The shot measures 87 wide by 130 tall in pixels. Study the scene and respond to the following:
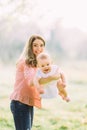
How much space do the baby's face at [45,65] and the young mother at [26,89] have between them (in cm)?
14

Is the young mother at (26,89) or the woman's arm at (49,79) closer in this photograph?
the woman's arm at (49,79)

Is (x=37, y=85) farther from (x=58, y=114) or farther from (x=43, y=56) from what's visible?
(x=58, y=114)

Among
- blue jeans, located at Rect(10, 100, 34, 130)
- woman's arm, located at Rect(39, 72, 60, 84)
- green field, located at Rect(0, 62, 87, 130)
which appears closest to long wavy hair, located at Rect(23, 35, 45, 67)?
woman's arm, located at Rect(39, 72, 60, 84)

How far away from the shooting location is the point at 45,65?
380cm

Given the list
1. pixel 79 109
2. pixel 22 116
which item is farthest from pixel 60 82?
pixel 79 109

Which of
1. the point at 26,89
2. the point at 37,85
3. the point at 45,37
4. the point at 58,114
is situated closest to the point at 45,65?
the point at 37,85

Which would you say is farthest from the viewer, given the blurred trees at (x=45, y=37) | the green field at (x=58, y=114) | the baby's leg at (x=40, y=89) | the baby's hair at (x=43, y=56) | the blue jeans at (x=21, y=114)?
the blurred trees at (x=45, y=37)

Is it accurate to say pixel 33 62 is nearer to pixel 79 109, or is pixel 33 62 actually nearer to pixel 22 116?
pixel 22 116

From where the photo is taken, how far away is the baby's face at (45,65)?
12.3 feet

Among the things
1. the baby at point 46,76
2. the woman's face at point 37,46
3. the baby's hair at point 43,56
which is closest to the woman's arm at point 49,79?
the baby at point 46,76

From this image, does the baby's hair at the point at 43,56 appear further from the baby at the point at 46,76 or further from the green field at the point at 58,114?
the green field at the point at 58,114

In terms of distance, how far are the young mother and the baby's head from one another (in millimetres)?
144

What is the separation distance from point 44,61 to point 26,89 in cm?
38

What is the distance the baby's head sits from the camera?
3760 millimetres
